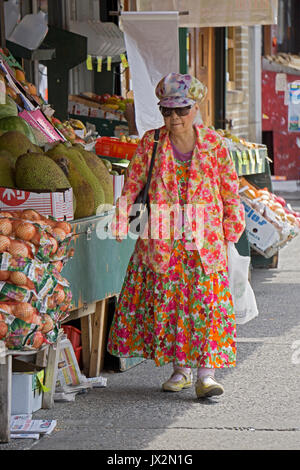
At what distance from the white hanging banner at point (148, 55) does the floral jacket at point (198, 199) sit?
242 cm

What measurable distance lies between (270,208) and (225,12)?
211 cm

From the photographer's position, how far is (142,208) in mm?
5168

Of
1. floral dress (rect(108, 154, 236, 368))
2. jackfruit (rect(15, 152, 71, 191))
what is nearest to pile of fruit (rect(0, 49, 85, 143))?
jackfruit (rect(15, 152, 71, 191))

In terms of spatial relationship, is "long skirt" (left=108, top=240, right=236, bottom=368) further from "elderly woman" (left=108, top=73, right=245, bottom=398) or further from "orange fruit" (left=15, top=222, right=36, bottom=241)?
"orange fruit" (left=15, top=222, right=36, bottom=241)

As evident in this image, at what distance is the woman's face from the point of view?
511cm

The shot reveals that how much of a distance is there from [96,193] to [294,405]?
1669 mm

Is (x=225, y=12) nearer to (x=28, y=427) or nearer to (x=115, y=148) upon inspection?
(x=115, y=148)

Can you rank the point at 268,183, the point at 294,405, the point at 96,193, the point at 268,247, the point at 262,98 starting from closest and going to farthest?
the point at 294,405 → the point at 96,193 → the point at 268,247 → the point at 268,183 → the point at 262,98

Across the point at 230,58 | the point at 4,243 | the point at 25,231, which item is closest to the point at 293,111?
the point at 230,58

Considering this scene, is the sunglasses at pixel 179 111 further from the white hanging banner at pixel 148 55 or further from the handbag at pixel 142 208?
the white hanging banner at pixel 148 55

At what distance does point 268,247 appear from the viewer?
9.02 metres

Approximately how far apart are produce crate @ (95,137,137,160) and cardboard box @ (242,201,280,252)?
2.10 meters
